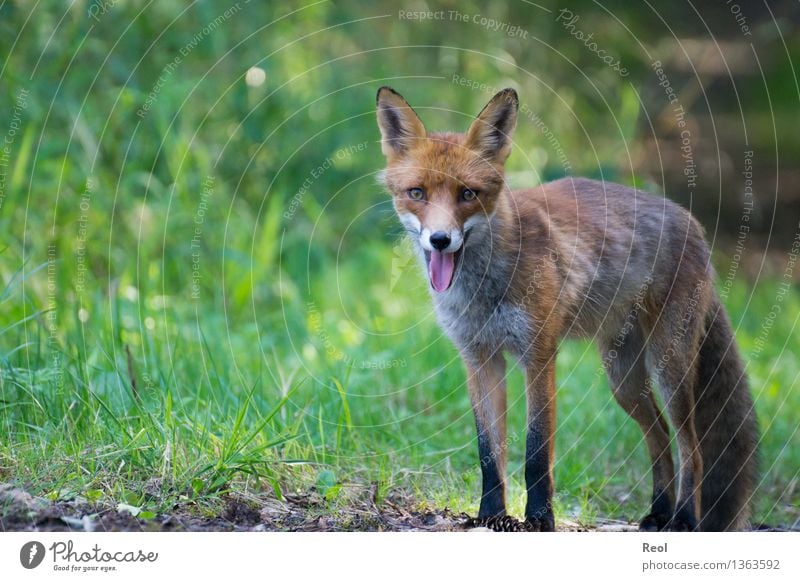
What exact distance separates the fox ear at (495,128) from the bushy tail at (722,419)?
205 centimetres

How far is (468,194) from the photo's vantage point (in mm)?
5242

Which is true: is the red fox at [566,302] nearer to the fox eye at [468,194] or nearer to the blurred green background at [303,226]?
the fox eye at [468,194]

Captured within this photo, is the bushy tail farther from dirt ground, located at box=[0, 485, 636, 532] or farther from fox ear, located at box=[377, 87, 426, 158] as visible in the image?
fox ear, located at box=[377, 87, 426, 158]

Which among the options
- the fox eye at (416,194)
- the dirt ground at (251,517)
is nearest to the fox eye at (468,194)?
the fox eye at (416,194)

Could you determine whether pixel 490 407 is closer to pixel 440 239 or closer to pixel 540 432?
pixel 540 432

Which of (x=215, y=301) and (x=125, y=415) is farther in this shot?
(x=215, y=301)

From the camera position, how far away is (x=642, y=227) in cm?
626

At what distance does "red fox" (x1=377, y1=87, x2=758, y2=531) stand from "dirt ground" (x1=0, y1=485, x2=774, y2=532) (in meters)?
0.36

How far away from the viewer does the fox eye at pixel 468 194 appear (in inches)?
206

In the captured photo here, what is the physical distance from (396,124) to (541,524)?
2455 mm

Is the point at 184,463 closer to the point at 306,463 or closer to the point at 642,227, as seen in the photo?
the point at 306,463

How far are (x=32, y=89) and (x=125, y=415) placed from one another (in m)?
4.43

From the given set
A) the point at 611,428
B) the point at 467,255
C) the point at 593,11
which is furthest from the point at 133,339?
the point at 593,11

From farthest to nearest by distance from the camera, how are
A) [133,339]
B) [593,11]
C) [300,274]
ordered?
[593,11] < [300,274] < [133,339]
